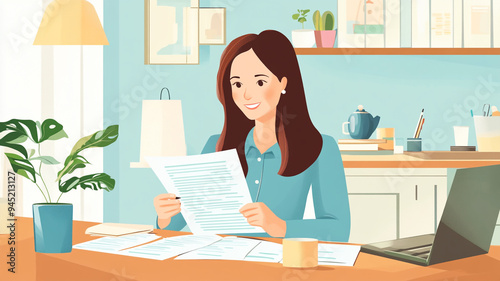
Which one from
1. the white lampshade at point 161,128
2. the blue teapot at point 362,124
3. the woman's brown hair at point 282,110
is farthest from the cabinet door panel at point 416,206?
the woman's brown hair at point 282,110

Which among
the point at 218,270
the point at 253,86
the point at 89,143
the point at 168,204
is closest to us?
the point at 218,270

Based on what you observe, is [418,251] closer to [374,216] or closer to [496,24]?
[374,216]

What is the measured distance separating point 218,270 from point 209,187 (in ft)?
1.14

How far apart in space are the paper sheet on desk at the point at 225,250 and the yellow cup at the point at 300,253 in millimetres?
110

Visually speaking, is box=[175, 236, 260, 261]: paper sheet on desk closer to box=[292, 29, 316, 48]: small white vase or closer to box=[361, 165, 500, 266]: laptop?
box=[361, 165, 500, 266]: laptop

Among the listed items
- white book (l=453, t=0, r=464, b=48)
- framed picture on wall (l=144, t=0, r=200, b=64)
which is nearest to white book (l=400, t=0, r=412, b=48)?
white book (l=453, t=0, r=464, b=48)

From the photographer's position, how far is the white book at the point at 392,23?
3.32 metres

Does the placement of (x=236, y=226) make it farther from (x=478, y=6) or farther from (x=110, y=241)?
(x=478, y=6)

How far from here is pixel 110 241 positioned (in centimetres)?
150

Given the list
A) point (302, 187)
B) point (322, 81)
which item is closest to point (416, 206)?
point (322, 81)

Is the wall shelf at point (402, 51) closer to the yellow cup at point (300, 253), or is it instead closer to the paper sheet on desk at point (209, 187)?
the paper sheet on desk at point (209, 187)

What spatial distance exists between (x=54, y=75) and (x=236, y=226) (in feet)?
7.74

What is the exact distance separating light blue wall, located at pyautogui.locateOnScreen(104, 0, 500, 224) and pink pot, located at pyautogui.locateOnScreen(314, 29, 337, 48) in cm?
19

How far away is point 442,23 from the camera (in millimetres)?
3324
